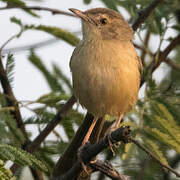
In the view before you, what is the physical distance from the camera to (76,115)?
4.51 metres

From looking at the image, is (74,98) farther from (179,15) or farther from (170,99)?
(179,15)

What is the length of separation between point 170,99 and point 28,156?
6.14 feet

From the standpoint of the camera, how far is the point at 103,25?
438 cm

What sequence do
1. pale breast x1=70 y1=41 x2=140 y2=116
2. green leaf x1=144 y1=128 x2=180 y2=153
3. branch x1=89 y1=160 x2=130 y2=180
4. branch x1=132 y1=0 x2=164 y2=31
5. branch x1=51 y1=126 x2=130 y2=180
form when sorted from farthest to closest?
branch x1=132 y1=0 x2=164 y2=31, pale breast x1=70 y1=41 x2=140 y2=116, green leaf x1=144 y1=128 x2=180 y2=153, branch x1=89 y1=160 x2=130 y2=180, branch x1=51 y1=126 x2=130 y2=180

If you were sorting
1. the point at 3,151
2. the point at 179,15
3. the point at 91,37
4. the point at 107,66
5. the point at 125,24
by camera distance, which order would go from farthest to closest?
the point at 179,15 → the point at 125,24 → the point at 91,37 → the point at 107,66 → the point at 3,151

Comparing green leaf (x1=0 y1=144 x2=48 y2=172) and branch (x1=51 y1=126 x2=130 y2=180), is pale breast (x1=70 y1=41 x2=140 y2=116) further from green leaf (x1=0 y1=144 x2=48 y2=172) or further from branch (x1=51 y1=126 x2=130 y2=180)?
green leaf (x1=0 y1=144 x2=48 y2=172)

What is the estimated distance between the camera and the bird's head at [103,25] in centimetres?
430

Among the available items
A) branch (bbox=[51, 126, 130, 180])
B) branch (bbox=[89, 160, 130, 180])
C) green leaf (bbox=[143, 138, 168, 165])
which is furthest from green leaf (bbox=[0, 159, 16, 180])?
green leaf (bbox=[143, 138, 168, 165])

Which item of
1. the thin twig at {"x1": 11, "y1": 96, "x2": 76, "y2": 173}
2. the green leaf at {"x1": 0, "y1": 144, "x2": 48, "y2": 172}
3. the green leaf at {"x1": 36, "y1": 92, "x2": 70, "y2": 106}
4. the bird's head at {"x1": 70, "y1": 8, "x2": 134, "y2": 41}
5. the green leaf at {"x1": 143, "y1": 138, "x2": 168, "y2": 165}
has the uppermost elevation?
the bird's head at {"x1": 70, "y1": 8, "x2": 134, "y2": 41}

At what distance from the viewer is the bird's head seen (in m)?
4.30

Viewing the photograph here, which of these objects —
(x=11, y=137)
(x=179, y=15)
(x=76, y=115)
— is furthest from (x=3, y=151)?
(x=179, y=15)

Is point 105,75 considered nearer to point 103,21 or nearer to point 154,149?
point 103,21

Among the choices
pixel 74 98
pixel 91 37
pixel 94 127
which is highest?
pixel 91 37

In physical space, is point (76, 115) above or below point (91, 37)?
below
